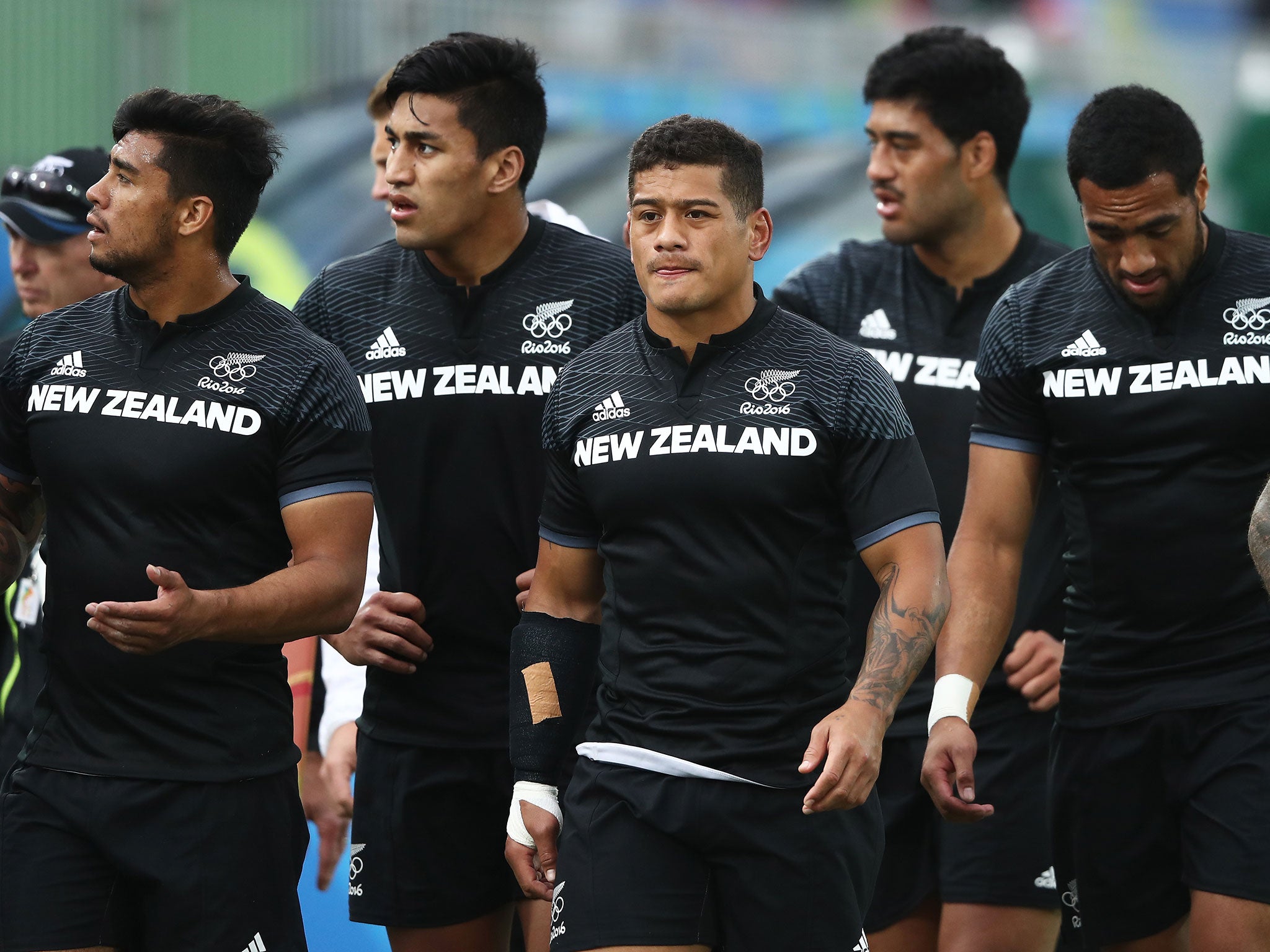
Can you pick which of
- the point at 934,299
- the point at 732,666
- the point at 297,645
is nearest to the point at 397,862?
the point at 297,645

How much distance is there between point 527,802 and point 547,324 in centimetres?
137

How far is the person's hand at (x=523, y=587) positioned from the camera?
186 inches

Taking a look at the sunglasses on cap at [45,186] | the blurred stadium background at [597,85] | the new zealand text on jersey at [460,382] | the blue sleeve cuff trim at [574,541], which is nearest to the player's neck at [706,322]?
the blue sleeve cuff trim at [574,541]

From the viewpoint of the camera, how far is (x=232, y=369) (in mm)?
4406

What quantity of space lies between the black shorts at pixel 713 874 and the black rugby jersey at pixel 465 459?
96 cm

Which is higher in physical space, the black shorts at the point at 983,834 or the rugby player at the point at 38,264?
the rugby player at the point at 38,264

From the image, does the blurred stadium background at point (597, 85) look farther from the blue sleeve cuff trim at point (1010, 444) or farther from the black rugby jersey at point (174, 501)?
the black rugby jersey at point (174, 501)

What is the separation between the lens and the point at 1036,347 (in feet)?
16.2

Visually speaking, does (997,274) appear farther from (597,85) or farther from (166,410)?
(597,85)

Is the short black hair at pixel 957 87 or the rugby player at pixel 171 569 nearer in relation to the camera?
the rugby player at pixel 171 569

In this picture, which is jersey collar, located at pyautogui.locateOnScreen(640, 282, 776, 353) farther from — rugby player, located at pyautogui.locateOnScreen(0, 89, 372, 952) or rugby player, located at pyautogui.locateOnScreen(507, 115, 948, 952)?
rugby player, located at pyautogui.locateOnScreen(0, 89, 372, 952)

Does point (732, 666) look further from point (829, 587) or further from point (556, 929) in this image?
point (556, 929)

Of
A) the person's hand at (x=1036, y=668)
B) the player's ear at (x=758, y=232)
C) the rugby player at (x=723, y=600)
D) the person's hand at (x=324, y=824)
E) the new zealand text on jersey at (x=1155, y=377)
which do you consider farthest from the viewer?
the person's hand at (x=324, y=824)

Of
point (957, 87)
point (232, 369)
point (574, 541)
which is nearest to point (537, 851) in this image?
point (574, 541)
